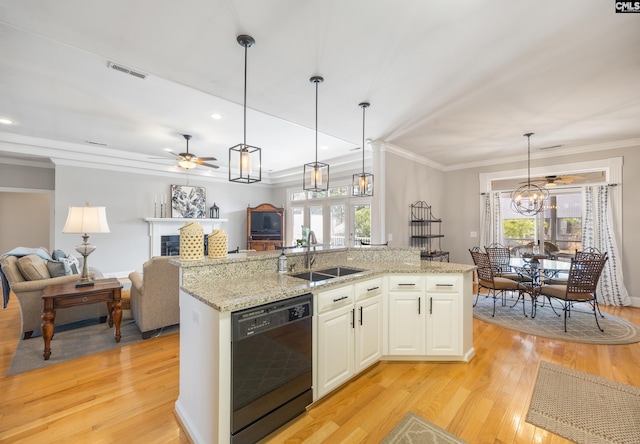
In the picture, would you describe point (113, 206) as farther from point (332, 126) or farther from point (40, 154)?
point (332, 126)

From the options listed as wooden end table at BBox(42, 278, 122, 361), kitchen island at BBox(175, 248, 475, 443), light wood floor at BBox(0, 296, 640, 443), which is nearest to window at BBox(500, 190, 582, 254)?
light wood floor at BBox(0, 296, 640, 443)

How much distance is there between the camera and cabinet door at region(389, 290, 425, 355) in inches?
107

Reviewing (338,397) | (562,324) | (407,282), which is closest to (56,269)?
(338,397)

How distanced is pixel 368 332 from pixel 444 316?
2.66ft

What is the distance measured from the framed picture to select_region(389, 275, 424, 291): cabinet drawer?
6371mm

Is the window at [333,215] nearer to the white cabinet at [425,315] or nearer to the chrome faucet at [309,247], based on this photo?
the chrome faucet at [309,247]

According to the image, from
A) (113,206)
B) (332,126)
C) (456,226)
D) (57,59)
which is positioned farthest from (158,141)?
(456,226)

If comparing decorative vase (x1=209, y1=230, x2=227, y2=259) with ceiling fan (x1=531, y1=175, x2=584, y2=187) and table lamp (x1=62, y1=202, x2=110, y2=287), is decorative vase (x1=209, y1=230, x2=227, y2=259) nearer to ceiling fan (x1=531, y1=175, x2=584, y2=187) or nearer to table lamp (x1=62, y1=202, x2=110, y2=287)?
table lamp (x1=62, y1=202, x2=110, y2=287)

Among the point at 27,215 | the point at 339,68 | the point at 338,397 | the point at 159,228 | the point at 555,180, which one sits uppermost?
the point at 339,68

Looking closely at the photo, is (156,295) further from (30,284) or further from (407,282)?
Answer: (407,282)

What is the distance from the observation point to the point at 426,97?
307cm

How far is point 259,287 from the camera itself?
1.97 m

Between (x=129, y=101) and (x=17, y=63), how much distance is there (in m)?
1.00

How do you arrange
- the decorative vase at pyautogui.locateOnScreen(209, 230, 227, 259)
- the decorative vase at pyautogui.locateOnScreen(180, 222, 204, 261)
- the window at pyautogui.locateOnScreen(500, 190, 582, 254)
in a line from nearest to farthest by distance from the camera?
the decorative vase at pyautogui.locateOnScreen(180, 222, 204, 261) < the decorative vase at pyautogui.locateOnScreen(209, 230, 227, 259) < the window at pyautogui.locateOnScreen(500, 190, 582, 254)
